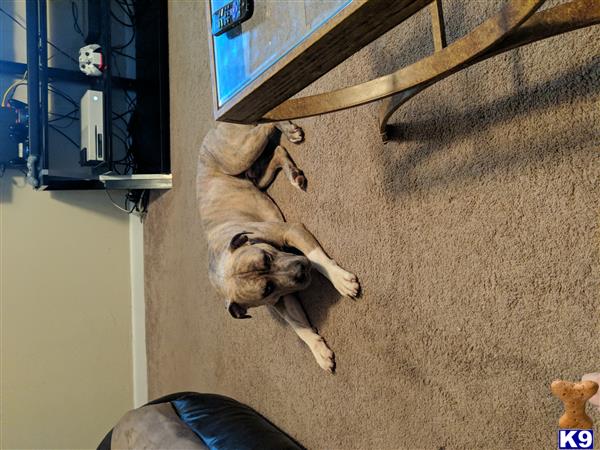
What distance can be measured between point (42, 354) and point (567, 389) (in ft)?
12.0

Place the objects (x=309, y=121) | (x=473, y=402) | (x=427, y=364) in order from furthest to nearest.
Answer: (x=309, y=121)
(x=427, y=364)
(x=473, y=402)

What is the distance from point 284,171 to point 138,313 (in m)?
2.42

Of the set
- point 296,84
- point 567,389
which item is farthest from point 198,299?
point 567,389

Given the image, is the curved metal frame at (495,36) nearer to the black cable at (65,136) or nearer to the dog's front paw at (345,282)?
the dog's front paw at (345,282)

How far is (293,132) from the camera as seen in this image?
6.35 feet

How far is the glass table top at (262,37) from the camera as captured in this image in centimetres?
90

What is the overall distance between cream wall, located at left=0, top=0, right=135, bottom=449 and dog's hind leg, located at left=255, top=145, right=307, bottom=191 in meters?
2.11

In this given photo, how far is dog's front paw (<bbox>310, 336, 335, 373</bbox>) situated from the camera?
1.81 m

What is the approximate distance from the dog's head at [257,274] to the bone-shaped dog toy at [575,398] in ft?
3.18

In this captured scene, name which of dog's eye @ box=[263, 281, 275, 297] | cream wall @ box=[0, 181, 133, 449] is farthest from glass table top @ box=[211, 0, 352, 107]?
cream wall @ box=[0, 181, 133, 449]

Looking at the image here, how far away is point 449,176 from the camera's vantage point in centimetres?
138

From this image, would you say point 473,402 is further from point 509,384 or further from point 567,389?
point 567,389

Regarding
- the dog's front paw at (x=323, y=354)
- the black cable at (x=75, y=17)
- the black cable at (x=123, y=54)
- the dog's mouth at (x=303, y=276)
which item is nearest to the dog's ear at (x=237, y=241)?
the dog's mouth at (x=303, y=276)

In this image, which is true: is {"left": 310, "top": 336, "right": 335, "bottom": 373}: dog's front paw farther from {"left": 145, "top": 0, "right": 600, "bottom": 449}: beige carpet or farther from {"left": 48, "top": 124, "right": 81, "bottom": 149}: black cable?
{"left": 48, "top": 124, "right": 81, "bottom": 149}: black cable
